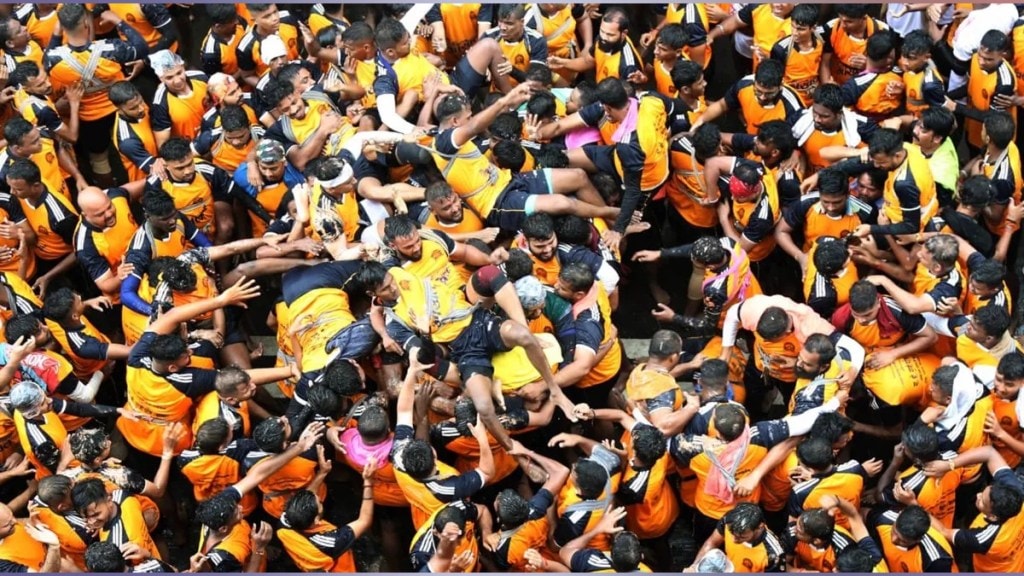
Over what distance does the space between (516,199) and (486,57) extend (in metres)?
1.41

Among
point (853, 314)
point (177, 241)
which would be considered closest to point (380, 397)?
point (177, 241)

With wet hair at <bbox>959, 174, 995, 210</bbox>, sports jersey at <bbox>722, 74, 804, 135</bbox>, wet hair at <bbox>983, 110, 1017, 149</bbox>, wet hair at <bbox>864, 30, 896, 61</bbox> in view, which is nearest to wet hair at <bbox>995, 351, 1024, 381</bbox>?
wet hair at <bbox>959, 174, 995, 210</bbox>

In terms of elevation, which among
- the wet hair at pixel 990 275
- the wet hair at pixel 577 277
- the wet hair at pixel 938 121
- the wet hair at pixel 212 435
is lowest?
the wet hair at pixel 212 435

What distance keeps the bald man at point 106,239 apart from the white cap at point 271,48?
5.25ft

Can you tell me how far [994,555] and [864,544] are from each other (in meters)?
0.76

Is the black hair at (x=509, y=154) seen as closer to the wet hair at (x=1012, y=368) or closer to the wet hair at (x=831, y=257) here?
the wet hair at (x=831, y=257)

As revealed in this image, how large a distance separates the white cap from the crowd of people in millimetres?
29

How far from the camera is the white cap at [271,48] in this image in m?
10.6

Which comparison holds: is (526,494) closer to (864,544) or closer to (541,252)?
(541,252)

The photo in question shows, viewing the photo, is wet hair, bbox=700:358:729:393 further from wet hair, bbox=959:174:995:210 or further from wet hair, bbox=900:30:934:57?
wet hair, bbox=900:30:934:57

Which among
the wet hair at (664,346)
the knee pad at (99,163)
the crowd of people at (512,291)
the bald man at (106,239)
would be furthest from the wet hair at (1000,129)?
the knee pad at (99,163)

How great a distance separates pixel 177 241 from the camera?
9.52 metres

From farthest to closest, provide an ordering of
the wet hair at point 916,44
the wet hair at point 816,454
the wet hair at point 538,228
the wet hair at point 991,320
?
the wet hair at point 916,44 → the wet hair at point 538,228 → the wet hair at point 991,320 → the wet hair at point 816,454

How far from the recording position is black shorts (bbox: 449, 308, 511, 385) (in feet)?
28.1
